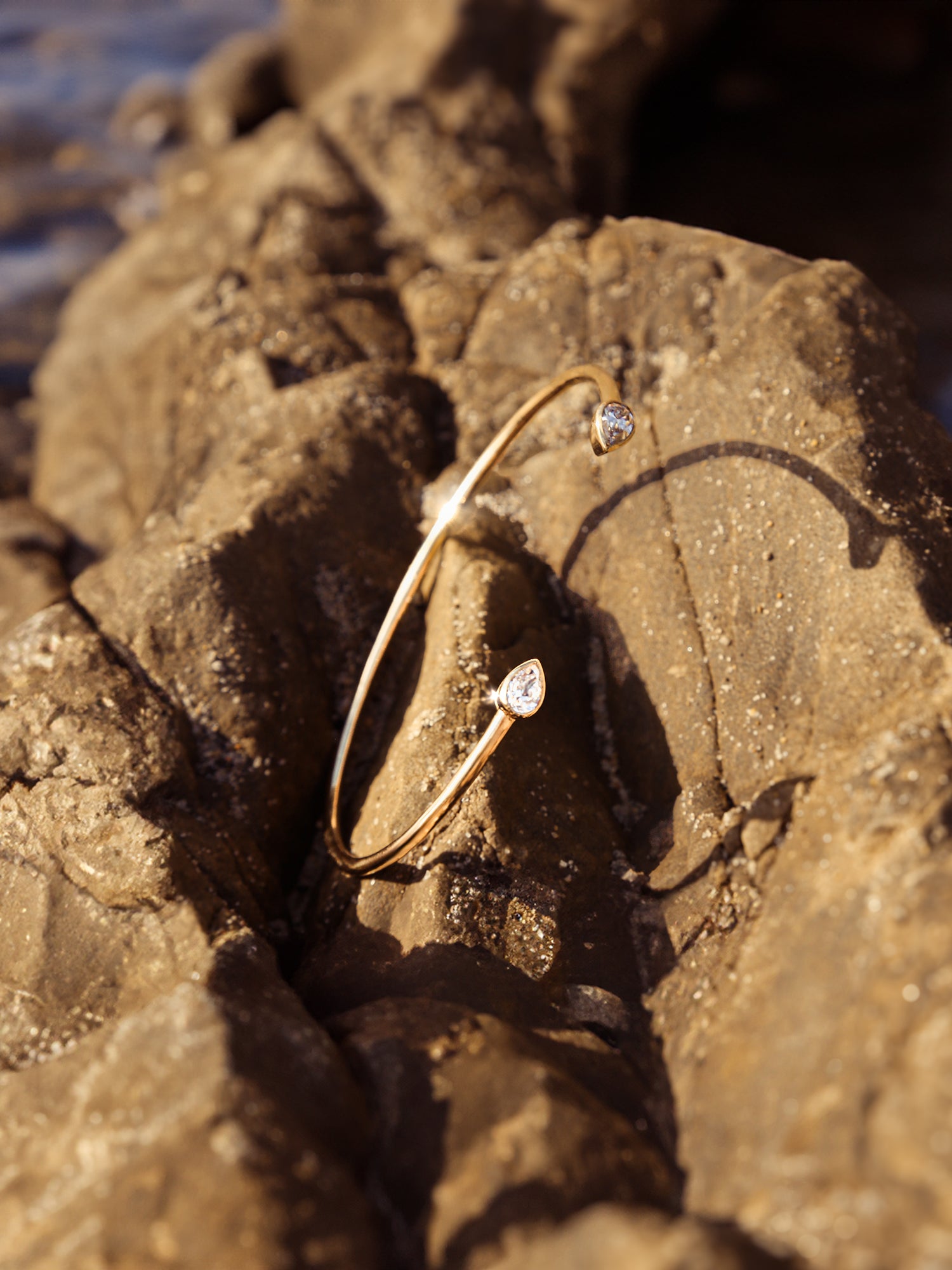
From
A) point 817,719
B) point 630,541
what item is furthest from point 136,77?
point 817,719

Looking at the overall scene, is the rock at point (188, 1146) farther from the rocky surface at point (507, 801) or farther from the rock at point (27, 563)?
the rock at point (27, 563)

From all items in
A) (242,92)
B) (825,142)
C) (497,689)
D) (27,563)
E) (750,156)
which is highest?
(242,92)

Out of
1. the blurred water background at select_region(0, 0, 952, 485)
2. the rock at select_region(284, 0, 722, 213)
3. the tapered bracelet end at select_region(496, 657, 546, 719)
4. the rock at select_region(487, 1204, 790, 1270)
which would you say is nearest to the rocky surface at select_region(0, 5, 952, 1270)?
the rock at select_region(487, 1204, 790, 1270)

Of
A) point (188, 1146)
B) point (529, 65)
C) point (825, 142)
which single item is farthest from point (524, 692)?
point (825, 142)

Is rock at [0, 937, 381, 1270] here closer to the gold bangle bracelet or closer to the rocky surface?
the rocky surface

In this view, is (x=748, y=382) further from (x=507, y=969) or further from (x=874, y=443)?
(x=507, y=969)

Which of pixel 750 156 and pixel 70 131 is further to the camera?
pixel 70 131

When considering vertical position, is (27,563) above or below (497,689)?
above

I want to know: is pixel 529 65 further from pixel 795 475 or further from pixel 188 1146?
pixel 188 1146
